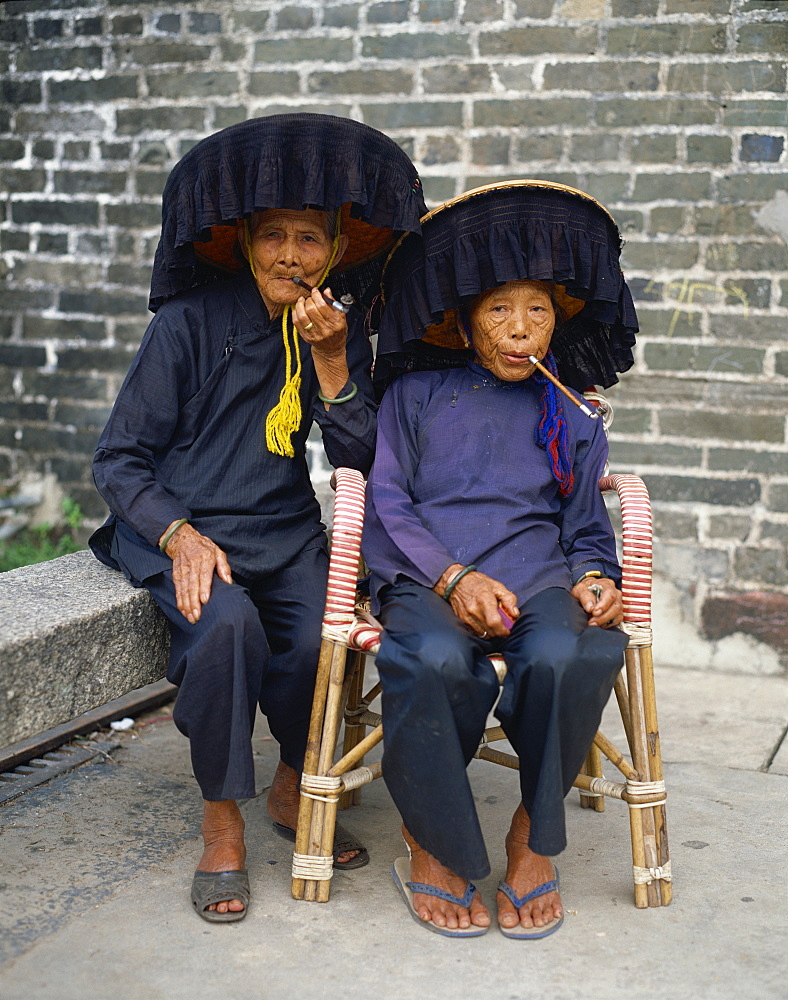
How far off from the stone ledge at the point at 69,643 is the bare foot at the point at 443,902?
33.8 inches

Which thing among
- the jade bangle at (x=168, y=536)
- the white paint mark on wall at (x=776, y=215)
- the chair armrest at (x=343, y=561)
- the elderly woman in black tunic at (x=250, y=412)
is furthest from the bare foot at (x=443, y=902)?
the white paint mark on wall at (x=776, y=215)

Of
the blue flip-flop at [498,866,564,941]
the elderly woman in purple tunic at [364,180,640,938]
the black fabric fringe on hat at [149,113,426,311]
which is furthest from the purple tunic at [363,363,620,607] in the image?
the blue flip-flop at [498,866,564,941]

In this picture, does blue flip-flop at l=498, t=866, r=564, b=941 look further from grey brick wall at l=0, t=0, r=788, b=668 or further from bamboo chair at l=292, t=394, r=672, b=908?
grey brick wall at l=0, t=0, r=788, b=668

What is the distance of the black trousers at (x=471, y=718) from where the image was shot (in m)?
2.31

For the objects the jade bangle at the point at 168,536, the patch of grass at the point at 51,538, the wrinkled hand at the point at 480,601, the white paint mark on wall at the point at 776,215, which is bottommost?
the patch of grass at the point at 51,538

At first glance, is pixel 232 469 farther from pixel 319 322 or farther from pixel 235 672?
pixel 235 672

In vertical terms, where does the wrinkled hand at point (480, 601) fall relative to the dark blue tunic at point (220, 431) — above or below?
below

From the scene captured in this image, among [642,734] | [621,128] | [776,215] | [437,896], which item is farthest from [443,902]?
[621,128]

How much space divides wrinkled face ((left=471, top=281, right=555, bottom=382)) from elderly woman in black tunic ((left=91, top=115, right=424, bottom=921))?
335 mm

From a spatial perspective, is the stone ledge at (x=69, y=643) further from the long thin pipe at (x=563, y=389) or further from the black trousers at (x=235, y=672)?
the long thin pipe at (x=563, y=389)

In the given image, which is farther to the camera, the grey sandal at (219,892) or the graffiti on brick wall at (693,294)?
the graffiti on brick wall at (693,294)

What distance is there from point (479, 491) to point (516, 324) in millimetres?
460

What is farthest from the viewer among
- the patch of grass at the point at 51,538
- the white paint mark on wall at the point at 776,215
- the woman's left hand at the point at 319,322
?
the patch of grass at the point at 51,538

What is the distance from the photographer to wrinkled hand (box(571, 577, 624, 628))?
2539 mm
